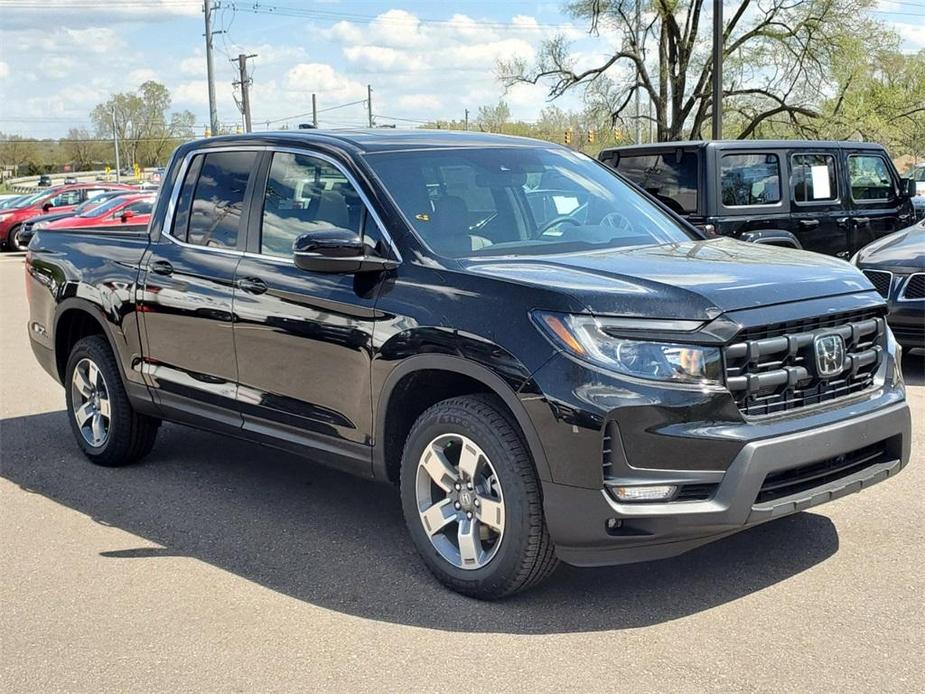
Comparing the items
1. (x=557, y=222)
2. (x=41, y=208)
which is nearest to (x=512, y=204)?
(x=557, y=222)

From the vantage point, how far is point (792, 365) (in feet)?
13.3

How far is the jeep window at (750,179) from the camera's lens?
10164 mm

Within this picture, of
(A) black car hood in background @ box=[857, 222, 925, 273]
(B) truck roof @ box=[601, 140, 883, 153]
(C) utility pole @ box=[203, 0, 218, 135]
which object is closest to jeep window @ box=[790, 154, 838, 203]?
(B) truck roof @ box=[601, 140, 883, 153]

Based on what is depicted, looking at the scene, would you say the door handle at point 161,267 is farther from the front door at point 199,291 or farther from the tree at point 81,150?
the tree at point 81,150

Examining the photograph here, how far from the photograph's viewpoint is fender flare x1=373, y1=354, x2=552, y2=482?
12.9 ft

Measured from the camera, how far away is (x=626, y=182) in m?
5.80

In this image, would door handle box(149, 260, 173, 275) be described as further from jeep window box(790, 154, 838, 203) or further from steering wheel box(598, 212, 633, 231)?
jeep window box(790, 154, 838, 203)

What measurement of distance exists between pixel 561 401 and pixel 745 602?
1.12 m

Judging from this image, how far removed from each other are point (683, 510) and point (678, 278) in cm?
87

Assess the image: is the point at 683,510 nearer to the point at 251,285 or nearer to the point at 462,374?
the point at 462,374

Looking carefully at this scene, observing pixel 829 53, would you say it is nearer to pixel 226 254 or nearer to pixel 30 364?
pixel 30 364

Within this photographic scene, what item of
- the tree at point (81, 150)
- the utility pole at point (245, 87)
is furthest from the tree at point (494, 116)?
the tree at point (81, 150)

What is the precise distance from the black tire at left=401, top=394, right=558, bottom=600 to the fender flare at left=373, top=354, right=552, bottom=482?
0.20 ft

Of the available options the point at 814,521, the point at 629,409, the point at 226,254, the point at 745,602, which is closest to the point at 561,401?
the point at 629,409
